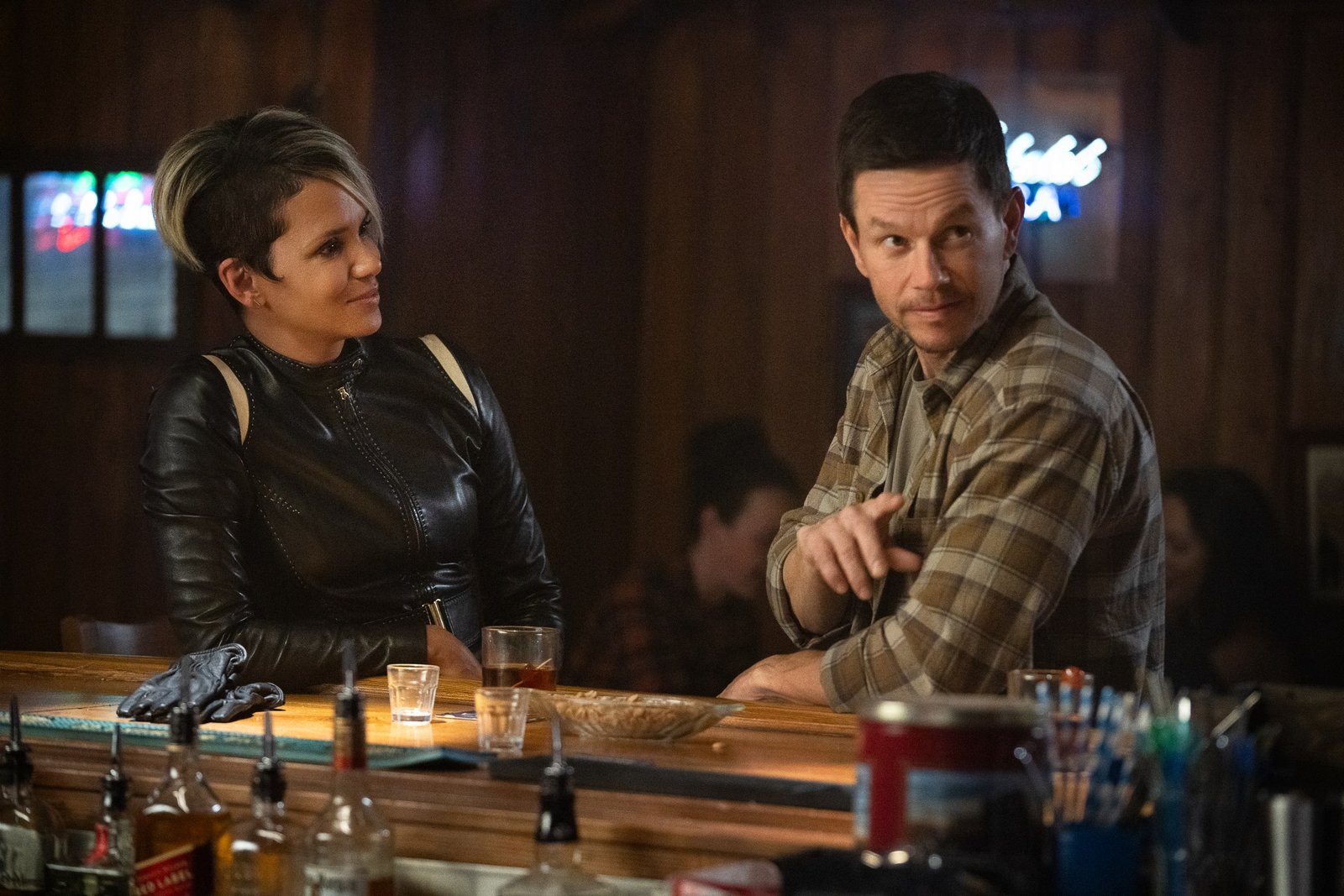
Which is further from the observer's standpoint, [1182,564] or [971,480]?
[1182,564]

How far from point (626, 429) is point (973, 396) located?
3.96 meters

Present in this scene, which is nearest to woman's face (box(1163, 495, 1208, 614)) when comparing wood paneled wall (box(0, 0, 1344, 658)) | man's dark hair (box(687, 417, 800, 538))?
wood paneled wall (box(0, 0, 1344, 658))

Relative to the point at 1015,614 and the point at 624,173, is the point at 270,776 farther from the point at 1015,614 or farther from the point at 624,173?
the point at 624,173

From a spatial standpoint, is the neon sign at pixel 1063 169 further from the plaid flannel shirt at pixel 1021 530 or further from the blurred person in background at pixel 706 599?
the plaid flannel shirt at pixel 1021 530

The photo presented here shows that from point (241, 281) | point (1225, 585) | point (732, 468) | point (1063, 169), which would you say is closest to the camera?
point (241, 281)

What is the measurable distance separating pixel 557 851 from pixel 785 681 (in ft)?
2.82

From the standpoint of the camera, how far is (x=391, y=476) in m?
2.62

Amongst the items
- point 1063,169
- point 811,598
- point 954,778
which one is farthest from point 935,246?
point 1063,169

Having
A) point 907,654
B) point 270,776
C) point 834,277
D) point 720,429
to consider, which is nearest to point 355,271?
point 907,654

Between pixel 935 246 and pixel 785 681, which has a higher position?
pixel 935 246

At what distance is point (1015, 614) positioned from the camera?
1853 mm

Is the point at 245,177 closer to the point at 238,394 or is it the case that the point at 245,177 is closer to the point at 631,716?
the point at 238,394

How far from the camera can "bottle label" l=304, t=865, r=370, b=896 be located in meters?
1.36

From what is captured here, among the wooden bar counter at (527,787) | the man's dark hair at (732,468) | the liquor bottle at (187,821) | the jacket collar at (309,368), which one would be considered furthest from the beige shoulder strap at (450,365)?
the man's dark hair at (732,468)
